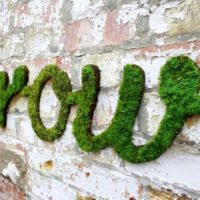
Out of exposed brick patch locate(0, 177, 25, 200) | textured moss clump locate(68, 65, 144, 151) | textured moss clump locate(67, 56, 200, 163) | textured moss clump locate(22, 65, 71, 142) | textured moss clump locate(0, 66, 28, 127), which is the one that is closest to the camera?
textured moss clump locate(67, 56, 200, 163)

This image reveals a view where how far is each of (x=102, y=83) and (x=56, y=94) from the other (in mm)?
287

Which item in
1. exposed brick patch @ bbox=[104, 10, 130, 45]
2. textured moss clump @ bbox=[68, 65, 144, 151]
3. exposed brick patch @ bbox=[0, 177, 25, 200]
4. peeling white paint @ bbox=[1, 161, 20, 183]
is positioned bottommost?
exposed brick patch @ bbox=[0, 177, 25, 200]

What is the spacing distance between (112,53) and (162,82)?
0.28 metres

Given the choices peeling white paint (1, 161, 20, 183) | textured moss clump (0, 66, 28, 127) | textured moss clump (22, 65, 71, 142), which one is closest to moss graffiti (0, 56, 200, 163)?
Result: textured moss clump (22, 65, 71, 142)

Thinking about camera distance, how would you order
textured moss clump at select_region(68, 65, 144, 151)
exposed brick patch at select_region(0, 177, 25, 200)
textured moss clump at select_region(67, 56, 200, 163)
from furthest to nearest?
exposed brick patch at select_region(0, 177, 25, 200) → textured moss clump at select_region(68, 65, 144, 151) → textured moss clump at select_region(67, 56, 200, 163)

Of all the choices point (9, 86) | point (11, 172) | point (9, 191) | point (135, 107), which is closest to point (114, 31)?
point (135, 107)

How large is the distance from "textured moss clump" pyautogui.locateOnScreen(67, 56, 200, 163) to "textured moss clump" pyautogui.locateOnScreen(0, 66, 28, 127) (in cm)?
42

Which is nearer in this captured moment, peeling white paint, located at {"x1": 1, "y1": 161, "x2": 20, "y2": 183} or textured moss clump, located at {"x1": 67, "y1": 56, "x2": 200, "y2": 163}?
textured moss clump, located at {"x1": 67, "y1": 56, "x2": 200, "y2": 163}

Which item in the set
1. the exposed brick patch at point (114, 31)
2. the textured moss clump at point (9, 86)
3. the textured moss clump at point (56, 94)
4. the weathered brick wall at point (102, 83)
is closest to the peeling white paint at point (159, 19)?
the weathered brick wall at point (102, 83)

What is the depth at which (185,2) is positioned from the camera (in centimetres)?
120

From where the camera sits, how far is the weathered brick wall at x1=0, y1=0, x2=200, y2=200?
4.01 feet

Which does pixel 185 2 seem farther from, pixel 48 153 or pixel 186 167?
pixel 48 153

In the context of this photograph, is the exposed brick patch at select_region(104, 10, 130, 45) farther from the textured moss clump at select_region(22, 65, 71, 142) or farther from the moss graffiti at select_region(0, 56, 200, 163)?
the textured moss clump at select_region(22, 65, 71, 142)

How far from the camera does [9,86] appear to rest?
196 centimetres
